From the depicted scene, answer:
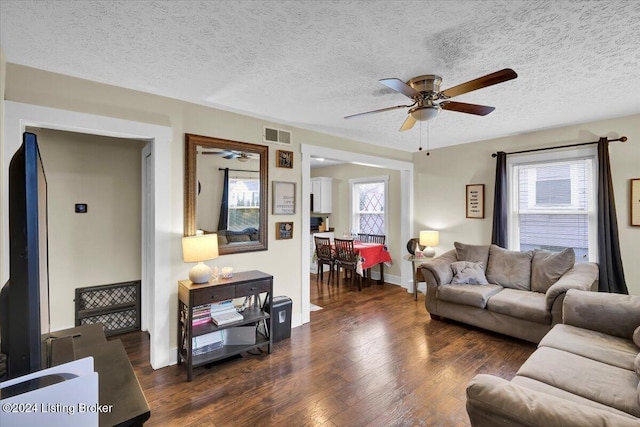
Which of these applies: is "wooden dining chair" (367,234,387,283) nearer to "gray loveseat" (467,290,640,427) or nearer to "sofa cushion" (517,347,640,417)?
"gray loveseat" (467,290,640,427)

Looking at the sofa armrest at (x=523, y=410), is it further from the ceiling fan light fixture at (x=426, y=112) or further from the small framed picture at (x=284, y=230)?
the small framed picture at (x=284, y=230)

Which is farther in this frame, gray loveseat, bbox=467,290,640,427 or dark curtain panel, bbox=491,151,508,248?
dark curtain panel, bbox=491,151,508,248

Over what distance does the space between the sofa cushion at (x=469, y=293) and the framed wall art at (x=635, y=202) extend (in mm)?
1554

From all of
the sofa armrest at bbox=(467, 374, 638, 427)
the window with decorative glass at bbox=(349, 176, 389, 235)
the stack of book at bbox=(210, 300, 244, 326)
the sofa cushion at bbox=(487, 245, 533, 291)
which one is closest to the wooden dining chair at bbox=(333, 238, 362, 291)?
the window with decorative glass at bbox=(349, 176, 389, 235)

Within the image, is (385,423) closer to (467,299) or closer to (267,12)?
(467,299)

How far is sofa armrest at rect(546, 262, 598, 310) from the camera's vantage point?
2.91 m

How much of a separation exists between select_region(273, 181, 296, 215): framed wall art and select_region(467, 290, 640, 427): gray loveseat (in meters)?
2.58

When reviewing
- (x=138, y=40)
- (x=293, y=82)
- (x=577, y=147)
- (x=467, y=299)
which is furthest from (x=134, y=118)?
(x=577, y=147)

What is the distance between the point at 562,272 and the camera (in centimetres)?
344

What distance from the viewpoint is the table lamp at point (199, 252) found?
2.67 metres

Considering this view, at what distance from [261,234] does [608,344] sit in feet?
10.1

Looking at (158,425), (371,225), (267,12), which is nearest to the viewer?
(267,12)

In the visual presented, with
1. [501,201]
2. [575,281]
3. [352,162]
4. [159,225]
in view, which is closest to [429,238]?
[501,201]

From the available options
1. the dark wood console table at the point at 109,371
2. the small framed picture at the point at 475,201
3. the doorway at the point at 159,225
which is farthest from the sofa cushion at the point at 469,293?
the dark wood console table at the point at 109,371
